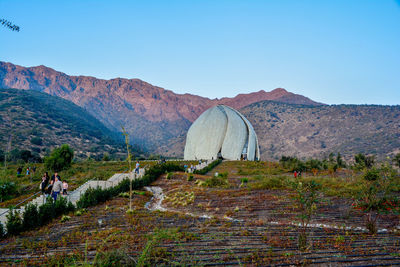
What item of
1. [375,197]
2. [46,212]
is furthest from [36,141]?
[375,197]

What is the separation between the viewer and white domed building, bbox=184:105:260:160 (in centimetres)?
4450

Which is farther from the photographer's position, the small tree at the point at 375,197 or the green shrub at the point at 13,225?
the green shrub at the point at 13,225

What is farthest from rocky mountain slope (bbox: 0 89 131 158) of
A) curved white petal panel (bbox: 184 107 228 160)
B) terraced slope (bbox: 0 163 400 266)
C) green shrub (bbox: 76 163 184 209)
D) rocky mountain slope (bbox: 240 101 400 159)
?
rocky mountain slope (bbox: 240 101 400 159)

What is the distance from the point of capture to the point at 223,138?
45.4 metres

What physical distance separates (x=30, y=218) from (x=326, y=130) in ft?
239

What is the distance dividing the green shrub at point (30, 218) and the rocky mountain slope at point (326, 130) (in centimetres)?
5241

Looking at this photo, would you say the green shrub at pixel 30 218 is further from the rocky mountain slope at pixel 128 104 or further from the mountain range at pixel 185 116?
the rocky mountain slope at pixel 128 104

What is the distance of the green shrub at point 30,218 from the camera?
906cm

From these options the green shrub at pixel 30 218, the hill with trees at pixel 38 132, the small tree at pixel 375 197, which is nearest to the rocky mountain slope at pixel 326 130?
the hill with trees at pixel 38 132

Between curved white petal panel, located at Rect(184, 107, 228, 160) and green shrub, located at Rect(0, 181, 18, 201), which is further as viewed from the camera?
curved white petal panel, located at Rect(184, 107, 228, 160)

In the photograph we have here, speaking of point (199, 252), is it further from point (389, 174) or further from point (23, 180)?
point (23, 180)

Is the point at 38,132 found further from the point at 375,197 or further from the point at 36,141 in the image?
the point at 375,197

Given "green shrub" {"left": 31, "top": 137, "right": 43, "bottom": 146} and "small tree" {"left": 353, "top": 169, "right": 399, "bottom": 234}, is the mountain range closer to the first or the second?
"small tree" {"left": 353, "top": 169, "right": 399, "bottom": 234}

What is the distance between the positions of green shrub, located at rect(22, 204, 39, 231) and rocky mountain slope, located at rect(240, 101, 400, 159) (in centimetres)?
5241
